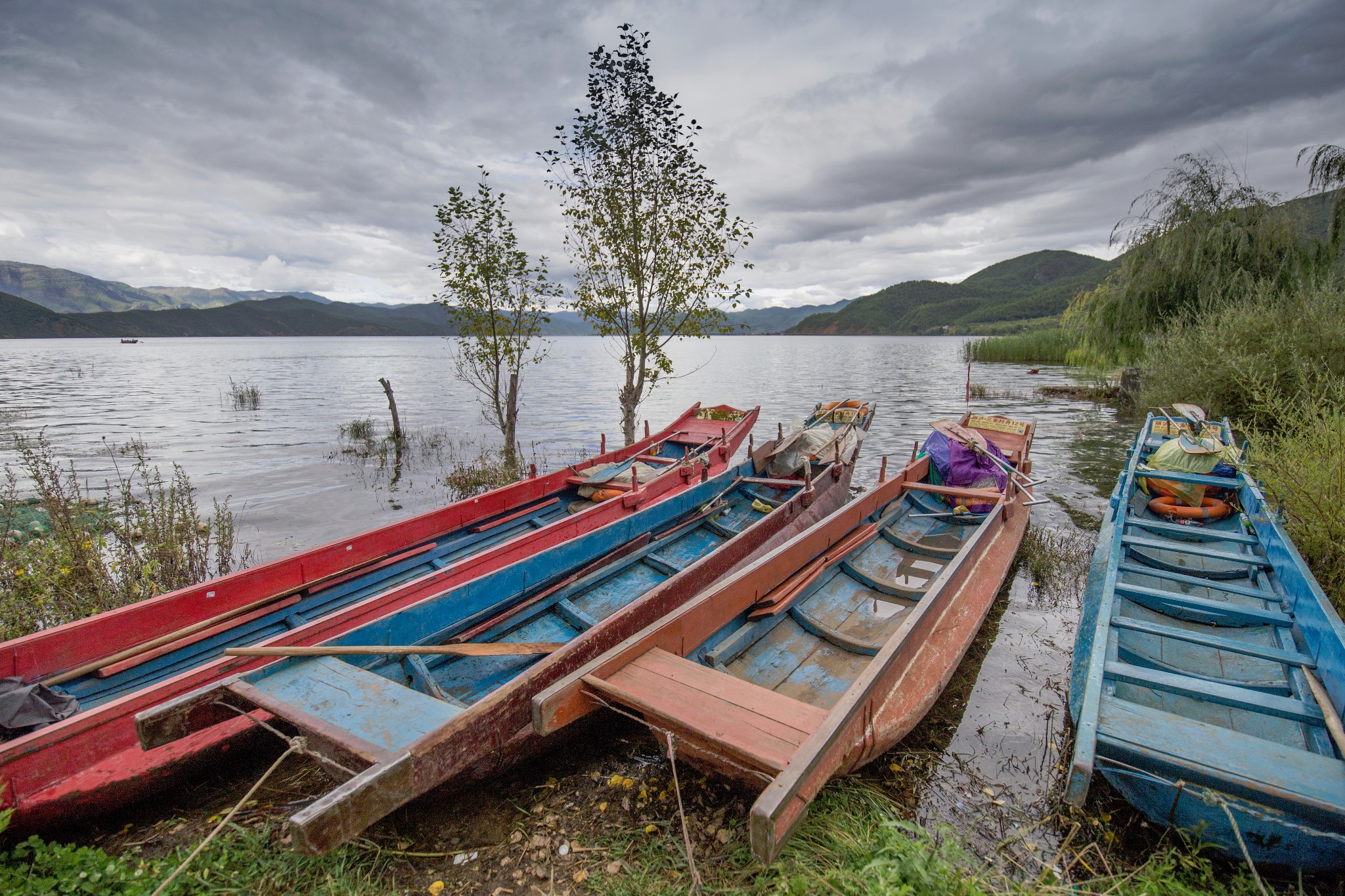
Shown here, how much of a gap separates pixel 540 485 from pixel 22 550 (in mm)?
5454

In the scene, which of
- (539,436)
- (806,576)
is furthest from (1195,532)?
(539,436)

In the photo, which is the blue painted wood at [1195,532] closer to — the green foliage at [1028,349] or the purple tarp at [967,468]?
the purple tarp at [967,468]

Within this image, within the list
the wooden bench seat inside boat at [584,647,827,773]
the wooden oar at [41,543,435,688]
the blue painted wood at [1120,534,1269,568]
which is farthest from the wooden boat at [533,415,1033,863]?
the wooden oar at [41,543,435,688]

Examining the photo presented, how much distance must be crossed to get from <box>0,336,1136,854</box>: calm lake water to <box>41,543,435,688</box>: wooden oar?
4575mm

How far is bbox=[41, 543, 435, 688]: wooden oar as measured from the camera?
3.82m

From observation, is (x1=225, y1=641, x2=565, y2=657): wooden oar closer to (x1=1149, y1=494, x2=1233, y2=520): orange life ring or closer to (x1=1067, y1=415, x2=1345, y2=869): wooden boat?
(x1=1067, y1=415, x2=1345, y2=869): wooden boat

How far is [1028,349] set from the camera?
1391 inches

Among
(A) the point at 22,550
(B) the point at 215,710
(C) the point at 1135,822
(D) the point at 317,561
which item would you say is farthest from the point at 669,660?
(A) the point at 22,550

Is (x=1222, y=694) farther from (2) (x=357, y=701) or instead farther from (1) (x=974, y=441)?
(1) (x=974, y=441)

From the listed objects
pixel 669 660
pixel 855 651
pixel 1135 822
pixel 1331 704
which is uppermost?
pixel 669 660

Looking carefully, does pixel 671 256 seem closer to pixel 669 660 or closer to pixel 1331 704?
pixel 669 660

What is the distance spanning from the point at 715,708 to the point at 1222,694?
119 inches

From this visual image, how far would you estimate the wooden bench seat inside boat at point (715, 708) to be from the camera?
283 centimetres

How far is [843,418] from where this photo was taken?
12.0m
